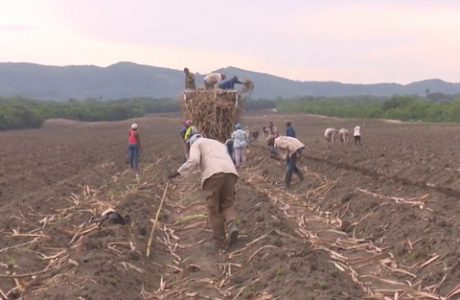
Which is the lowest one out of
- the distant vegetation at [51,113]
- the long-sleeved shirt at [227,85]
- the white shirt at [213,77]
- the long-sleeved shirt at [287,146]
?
the distant vegetation at [51,113]

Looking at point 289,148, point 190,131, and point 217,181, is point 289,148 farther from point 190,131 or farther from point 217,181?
point 217,181

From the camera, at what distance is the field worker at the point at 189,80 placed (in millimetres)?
19578

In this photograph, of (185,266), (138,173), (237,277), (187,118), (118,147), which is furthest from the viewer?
(118,147)

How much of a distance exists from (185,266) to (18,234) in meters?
3.05

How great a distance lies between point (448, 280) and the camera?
831cm

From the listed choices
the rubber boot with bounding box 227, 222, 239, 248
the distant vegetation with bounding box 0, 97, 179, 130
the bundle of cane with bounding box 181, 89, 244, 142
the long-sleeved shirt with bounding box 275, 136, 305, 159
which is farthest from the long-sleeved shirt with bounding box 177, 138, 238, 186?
the distant vegetation with bounding box 0, 97, 179, 130

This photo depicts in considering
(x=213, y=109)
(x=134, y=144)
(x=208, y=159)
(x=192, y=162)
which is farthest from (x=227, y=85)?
(x=192, y=162)

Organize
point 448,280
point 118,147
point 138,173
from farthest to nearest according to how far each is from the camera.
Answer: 1. point 118,147
2. point 138,173
3. point 448,280

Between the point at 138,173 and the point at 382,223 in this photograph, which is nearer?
the point at 382,223

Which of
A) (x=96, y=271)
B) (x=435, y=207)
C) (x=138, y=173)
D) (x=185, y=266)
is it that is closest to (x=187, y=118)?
(x=138, y=173)

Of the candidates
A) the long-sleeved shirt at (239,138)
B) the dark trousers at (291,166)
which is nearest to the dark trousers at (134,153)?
the long-sleeved shirt at (239,138)

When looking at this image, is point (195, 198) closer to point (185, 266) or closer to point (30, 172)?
point (185, 266)

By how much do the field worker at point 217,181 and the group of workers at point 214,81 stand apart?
27.9ft

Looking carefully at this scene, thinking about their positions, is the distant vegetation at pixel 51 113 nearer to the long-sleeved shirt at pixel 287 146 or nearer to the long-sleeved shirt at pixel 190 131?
the long-sleeved shirt at pixel 287 146
